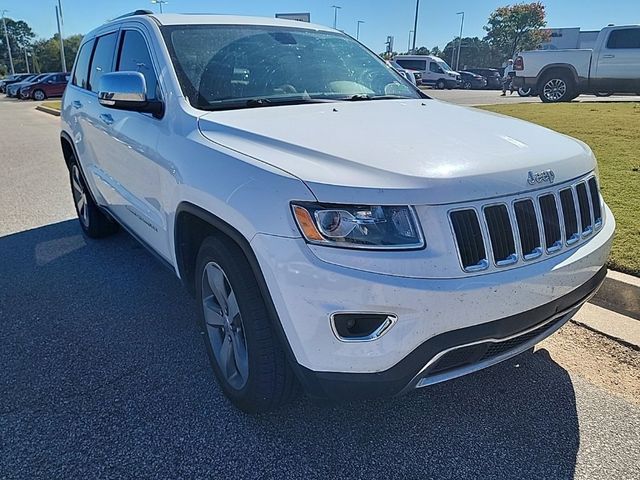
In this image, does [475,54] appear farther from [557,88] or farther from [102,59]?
[102,59]

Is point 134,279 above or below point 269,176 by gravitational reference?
below

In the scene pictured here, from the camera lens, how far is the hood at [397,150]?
6.42 feet

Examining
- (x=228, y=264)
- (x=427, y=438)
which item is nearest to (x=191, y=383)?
(x=228, y=264)

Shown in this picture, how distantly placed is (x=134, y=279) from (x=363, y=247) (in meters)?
2.85

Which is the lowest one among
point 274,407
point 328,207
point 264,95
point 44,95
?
point 44,95

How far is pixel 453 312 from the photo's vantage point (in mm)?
1939

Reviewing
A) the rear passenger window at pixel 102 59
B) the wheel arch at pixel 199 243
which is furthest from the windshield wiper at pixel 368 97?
the rear passenger window at pixel 102 59

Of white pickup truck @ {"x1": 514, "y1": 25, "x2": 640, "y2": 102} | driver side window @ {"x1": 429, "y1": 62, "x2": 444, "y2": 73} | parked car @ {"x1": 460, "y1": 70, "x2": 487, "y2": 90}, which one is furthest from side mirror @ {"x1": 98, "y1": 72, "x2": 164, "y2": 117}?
parked car @ {"x1": 460, "y1": 70, "x2": 487, "y2": 90}

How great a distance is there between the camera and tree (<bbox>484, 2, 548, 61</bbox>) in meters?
71.5

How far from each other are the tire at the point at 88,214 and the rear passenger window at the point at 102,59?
927 millimetres

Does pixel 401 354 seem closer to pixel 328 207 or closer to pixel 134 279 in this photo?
pixel 328 207

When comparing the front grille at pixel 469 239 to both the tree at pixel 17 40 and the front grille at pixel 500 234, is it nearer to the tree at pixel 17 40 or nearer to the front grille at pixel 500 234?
the front grille at pixel 500 234

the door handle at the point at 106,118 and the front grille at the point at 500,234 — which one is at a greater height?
the door handle at the point at 106,118

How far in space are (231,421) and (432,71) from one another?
122 feet
